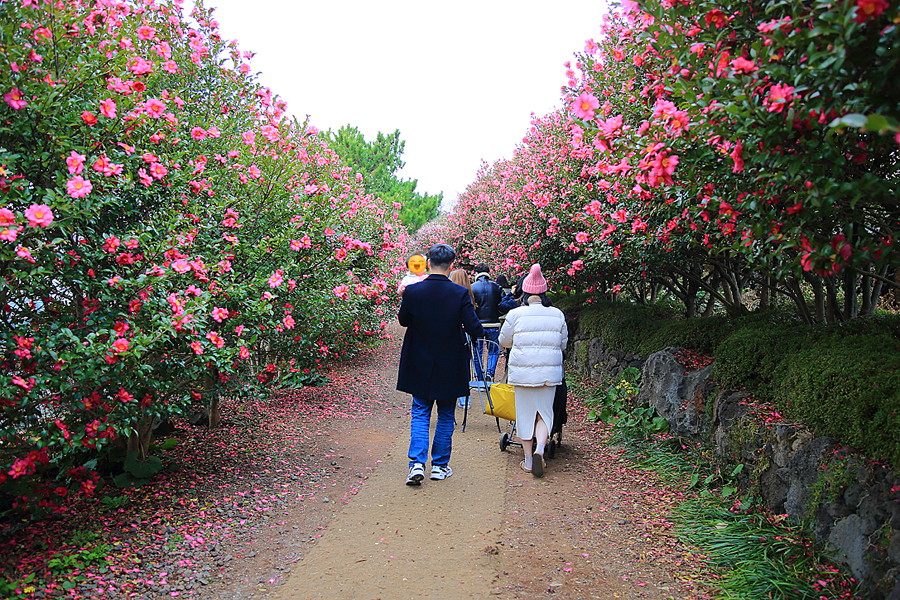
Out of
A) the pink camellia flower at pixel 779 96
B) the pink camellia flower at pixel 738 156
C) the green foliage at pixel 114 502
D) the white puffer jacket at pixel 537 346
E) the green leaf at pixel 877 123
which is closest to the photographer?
the green leaf at pixel 877 123

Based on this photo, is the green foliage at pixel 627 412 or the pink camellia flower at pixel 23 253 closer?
the pink camellia flower at pixel 23 253

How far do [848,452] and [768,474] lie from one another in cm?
74

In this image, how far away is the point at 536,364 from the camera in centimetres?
498

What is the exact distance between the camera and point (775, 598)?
291 centimetres

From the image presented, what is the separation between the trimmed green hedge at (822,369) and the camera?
2.91m

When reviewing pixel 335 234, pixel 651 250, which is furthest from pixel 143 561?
pixel 651 250

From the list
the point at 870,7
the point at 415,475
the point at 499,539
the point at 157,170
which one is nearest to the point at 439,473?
the point at 415,475

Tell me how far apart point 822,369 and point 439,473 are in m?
2.86

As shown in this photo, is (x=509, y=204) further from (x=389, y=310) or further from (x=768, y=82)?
(x=768, y=82)

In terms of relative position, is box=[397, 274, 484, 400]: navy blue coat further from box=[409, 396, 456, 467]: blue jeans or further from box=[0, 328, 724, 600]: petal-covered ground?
box=[0, 328, 724, 600]: petal-covered ground

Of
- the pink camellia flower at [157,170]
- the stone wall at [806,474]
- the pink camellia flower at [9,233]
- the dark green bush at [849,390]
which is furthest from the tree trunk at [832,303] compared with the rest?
the pink camellia flower at [9,233]

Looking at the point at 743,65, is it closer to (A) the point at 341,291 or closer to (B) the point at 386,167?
(A) the point at 341,291

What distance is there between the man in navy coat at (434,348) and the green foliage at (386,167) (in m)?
20.3

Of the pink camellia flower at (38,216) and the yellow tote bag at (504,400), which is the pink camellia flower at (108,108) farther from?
the yellow tote bag at (504,400)
